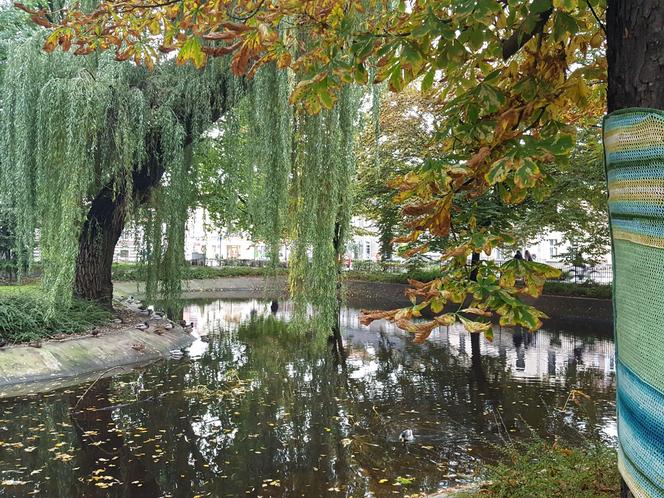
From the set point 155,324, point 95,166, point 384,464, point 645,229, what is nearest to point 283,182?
point 384,464

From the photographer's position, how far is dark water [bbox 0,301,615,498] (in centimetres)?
456

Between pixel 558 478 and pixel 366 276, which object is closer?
pixel 558 478

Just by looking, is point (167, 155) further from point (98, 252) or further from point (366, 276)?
point (366, 276)

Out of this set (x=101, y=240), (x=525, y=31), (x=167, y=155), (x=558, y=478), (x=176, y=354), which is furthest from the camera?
(x=101, y=240)

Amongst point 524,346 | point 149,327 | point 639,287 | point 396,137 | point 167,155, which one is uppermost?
point 396,137

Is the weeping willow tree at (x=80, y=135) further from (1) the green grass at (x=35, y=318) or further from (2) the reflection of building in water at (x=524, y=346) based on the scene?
(2) the reflection of building in water at (x=524, y=346)

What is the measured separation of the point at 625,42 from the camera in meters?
1.59

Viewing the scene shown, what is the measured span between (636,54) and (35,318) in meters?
10.0

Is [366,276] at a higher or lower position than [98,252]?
lower

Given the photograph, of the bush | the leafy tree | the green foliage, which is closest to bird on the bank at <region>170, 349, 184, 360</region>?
the green foliage

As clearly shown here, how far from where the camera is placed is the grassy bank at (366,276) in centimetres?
1018

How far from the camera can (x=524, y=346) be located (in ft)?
39.7

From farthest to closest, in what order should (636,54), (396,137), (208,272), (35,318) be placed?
(208,272)
(396,137)
(35,318)
(636,54)

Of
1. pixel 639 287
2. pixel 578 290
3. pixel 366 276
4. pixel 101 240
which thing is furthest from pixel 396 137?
pixel 639 287
